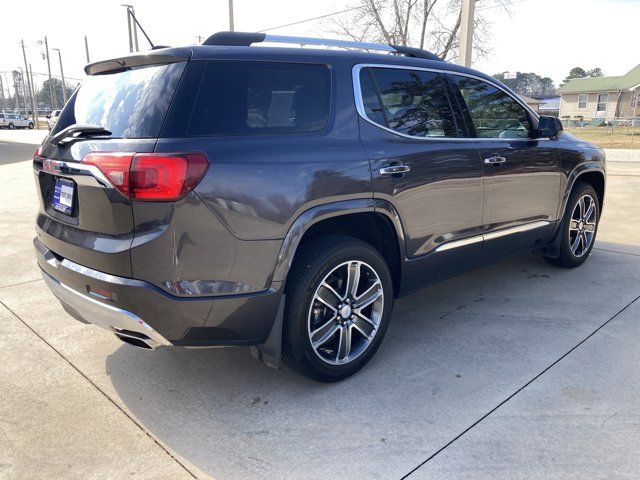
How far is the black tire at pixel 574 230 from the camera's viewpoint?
15.9 ft

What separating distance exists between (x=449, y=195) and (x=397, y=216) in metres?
0.54


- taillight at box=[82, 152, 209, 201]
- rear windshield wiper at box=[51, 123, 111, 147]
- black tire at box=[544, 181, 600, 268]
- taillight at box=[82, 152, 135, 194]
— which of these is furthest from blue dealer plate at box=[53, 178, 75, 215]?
black tire at box=[544, 181, 600, 268]

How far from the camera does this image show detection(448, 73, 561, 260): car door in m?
3.83

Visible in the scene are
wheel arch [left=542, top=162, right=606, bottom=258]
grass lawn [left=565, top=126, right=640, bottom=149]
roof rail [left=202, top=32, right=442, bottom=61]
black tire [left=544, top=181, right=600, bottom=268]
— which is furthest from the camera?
grass lawn [left=565, top=126, right=640, bottom=149]

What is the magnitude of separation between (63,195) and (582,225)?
4.58m

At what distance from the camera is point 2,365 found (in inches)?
129

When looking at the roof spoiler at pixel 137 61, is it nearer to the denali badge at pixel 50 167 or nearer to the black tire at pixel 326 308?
the denali badge at pixel 50 167

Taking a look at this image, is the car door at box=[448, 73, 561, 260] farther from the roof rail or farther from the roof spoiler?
the roof spoiler

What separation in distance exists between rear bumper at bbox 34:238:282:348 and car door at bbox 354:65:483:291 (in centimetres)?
104

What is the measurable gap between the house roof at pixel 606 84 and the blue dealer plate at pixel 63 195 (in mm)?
63712

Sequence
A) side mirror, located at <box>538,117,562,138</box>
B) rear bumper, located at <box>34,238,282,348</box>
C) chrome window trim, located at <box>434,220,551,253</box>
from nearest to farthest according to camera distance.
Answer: rear bumper, located at <box>34,238,282,348</box>
chrome window trim, located at <box>434,220,551,253</box>
side mirror, located at <box>538,117,562,138</box>

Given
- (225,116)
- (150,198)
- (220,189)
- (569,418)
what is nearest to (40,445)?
(150,198)

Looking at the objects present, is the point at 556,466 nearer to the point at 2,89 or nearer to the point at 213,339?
the point at 213,339

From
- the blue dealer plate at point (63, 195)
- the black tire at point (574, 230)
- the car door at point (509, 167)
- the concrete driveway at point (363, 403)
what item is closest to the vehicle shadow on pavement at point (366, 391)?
the concrete driveway at point (363, 403)
